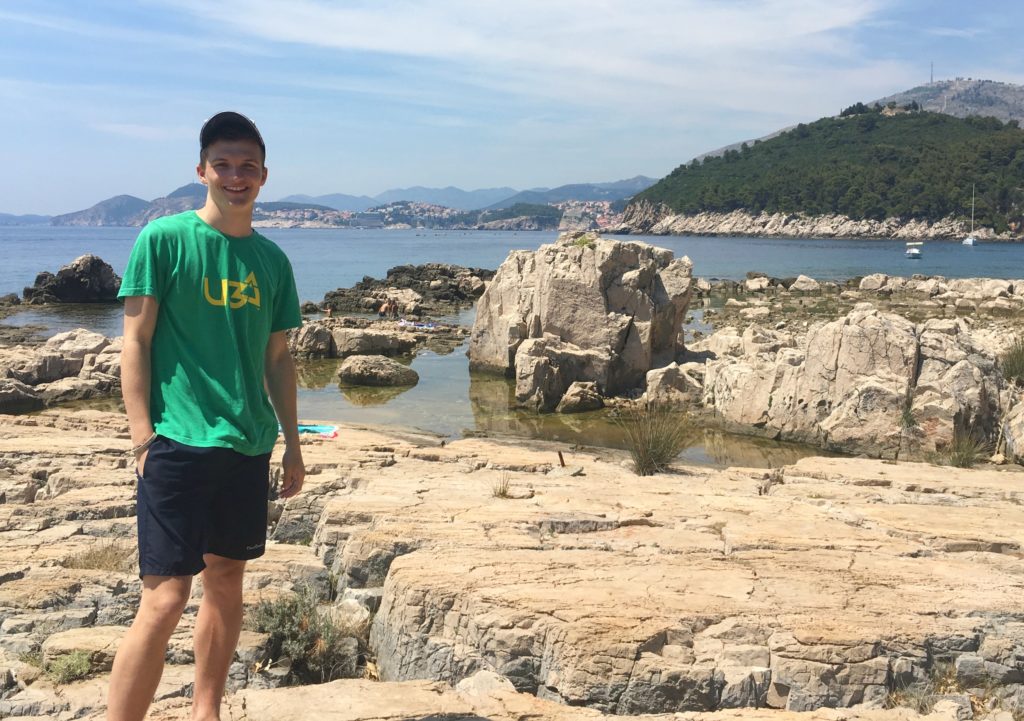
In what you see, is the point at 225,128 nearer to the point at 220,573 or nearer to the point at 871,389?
the point at 220,573

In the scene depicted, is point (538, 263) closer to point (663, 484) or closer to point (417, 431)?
point (417, 431)

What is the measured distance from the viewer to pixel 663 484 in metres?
8.45

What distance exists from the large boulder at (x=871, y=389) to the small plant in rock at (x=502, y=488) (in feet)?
27.0

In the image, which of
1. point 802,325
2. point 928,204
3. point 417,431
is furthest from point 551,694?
point 928,204

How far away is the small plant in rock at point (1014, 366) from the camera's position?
15891mm

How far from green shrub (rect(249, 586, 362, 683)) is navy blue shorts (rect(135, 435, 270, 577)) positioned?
1601 mm

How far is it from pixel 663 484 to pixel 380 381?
1225 cm

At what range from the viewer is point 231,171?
338cm

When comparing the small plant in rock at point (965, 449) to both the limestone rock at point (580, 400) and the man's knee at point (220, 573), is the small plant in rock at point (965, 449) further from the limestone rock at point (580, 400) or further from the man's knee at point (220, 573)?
the man's knee at point (220, 573)

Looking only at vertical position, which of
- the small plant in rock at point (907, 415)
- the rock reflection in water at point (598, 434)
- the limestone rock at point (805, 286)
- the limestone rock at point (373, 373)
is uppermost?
the limestone rock at point (805, 286)

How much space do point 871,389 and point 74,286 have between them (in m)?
42.0

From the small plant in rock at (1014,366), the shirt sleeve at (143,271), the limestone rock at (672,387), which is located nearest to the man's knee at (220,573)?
the shirt sleeve at (143,271)

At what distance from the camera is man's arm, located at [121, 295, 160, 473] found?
310 centimetres

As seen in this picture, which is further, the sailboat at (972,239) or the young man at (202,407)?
the sailboat at (972,239)
